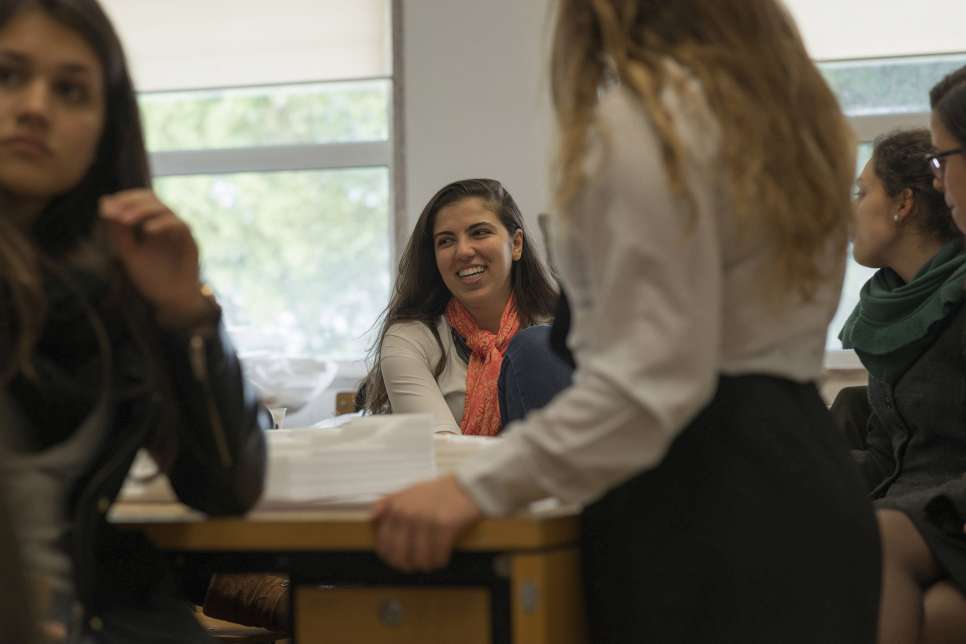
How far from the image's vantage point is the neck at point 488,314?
3123mm

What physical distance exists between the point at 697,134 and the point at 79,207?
640mm

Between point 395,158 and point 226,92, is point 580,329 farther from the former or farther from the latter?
point 226,92

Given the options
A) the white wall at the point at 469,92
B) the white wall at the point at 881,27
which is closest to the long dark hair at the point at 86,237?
the white wall at the point at 469,92

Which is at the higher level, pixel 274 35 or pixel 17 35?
pixel 17 35

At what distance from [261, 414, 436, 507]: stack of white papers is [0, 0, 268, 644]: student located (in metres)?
0.06

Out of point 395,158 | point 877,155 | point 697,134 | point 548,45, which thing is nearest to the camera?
point 697,134

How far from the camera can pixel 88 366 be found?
1178 mm

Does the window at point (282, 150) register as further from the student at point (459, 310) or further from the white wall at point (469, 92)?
the student at point (459, 310)

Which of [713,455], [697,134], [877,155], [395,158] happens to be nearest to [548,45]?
[697,134]

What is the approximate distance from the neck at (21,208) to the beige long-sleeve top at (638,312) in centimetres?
52

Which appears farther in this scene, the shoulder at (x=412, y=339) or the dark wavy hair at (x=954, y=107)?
the shoulder at (x=412, y=339)

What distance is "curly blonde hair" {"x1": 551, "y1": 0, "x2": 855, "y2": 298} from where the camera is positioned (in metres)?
1.11

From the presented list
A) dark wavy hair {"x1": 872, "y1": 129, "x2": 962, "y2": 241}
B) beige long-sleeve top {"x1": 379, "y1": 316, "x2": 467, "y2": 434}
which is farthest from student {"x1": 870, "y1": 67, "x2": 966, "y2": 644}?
beige long-sleeve top {"x1": 379, "y1": 316, "x2": 467, "y2": 434}

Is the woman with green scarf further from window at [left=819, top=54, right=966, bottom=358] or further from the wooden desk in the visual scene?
window at [left=819, top=54, right=966, bottom=358]
